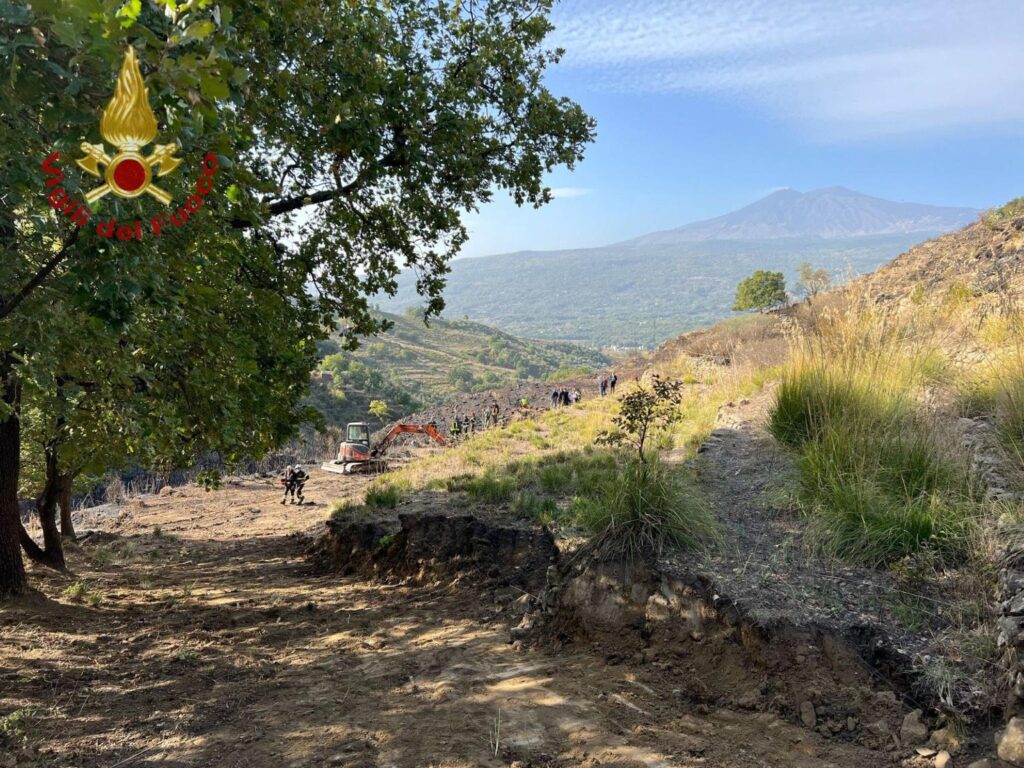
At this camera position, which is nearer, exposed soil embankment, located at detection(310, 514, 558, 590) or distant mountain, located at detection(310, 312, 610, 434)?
exposed soil embankment, located at detection(310, 514, 558, 590)

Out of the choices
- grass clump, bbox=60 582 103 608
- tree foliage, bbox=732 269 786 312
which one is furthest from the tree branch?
tree foliage, bbox=732 269 786 312

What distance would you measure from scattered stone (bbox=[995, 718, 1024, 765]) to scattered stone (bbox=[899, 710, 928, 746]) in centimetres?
33

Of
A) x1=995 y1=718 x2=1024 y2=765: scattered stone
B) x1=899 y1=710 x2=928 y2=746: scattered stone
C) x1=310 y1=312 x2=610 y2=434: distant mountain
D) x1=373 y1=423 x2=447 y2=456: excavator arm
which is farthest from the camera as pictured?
x1=310 y1=312 x2=610 y2=434: distant mountain

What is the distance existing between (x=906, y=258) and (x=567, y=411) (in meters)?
22.0

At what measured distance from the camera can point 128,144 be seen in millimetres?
2355

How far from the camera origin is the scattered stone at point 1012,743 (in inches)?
112

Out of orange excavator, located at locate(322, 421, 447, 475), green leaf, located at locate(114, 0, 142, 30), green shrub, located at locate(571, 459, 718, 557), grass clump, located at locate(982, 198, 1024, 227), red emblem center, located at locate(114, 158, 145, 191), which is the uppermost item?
grass clump, located at locate(982, 198, 1024, 227)

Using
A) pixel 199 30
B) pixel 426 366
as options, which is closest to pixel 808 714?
pixel 199 30

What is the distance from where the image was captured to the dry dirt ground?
3543mm

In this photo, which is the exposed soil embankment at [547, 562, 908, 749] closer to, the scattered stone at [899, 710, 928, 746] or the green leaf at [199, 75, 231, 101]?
the scattered stone at [899, 710, 928, 746]

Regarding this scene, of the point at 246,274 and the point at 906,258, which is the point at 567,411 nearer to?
the point at 246,274

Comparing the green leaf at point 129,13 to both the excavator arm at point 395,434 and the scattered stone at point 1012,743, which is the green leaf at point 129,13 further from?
the excavator arm at point 395,434

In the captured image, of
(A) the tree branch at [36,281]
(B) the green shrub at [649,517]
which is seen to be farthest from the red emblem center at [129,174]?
(B) the green shrub at [649,517]

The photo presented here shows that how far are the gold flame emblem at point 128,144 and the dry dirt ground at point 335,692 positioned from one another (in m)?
3.21
